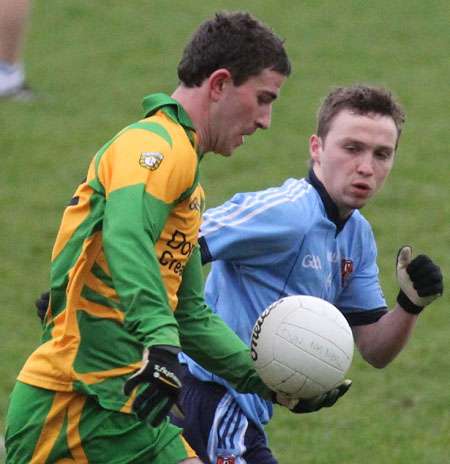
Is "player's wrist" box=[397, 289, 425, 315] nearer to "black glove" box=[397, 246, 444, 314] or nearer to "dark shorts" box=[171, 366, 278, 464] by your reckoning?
"black glove" box=[397, 246, 444, 314]

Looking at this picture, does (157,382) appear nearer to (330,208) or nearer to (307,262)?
(307,262)

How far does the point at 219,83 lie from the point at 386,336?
1.59m

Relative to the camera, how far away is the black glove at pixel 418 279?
499cm

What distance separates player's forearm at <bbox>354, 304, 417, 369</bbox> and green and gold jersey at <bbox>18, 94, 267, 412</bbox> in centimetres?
122

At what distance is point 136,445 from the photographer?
418 cm

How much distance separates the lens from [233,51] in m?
4.29

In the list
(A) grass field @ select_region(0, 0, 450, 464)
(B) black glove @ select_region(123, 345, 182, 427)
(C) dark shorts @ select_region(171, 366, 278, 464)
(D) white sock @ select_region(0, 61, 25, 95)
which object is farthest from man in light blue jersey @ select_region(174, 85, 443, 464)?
(D) white sock @ select_region(0, 61, 25, 95)

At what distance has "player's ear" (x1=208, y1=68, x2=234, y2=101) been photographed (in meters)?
4.25

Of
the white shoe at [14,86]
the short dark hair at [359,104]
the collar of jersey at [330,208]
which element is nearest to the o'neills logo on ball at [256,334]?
the collar of jersey at [330,208]

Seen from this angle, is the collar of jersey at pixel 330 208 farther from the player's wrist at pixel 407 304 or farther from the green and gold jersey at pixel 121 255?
the green and gold jersey at pixel 121 255

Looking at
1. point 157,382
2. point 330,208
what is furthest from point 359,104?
point 157,382

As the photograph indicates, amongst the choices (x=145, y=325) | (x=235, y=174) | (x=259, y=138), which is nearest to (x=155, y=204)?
(x=145, y=325)

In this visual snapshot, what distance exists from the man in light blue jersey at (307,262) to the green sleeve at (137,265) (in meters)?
1.04

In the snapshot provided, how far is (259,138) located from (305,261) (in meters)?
8.07
